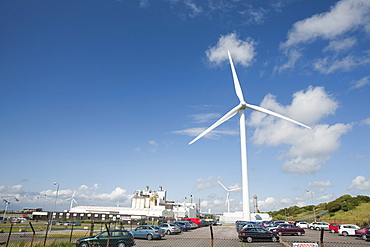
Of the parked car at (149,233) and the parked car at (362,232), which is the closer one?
the parked car at (149,233)

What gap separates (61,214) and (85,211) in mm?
9391

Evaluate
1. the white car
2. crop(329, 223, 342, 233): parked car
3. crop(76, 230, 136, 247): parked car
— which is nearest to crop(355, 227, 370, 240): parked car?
the white car

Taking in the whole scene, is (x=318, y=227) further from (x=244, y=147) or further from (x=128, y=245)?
(x=128, y=245)

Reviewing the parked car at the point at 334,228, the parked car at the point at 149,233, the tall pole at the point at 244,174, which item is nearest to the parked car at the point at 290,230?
the tall pole at the point at 244,174

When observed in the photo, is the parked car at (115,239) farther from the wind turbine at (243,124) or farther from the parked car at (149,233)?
the wind turbine at (243,124)

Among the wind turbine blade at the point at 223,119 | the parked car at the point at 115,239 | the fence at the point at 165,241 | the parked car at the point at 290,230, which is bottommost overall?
the fence at the point at 165,241

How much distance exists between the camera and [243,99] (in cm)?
5016

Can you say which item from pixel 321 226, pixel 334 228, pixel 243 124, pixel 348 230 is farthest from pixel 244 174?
pixel 321 226

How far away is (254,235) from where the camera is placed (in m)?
26.5

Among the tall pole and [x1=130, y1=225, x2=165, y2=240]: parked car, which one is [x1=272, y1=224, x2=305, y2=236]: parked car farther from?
[x1=130, y1=225, x2=165, y2=240]: parked car

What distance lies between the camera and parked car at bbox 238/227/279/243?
86.4 feet

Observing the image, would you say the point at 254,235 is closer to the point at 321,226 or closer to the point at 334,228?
the point at 334,228

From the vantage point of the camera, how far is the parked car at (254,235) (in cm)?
2634

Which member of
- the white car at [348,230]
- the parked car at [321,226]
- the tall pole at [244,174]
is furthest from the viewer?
the parked car at [321,226]
